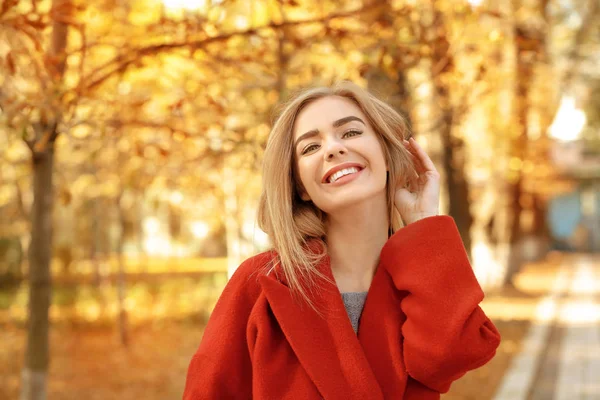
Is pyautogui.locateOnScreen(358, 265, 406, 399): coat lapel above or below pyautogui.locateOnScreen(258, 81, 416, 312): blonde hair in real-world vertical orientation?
below

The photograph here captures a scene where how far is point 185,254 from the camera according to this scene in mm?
34469

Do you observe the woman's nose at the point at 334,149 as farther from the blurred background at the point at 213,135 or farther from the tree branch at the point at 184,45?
the tree branch at the point at 184,45

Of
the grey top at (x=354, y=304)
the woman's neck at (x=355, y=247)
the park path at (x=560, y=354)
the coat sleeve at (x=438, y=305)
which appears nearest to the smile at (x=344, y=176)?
the woman's neck at (x=355, y=247)

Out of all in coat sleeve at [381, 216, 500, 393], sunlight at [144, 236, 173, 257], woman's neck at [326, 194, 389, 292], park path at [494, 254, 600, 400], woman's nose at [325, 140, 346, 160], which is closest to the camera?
coat sleeve at [381, 216, 500, 393]

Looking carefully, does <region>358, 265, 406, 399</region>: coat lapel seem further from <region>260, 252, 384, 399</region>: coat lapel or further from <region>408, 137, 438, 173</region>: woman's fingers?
<region>408, 137, 438, 173</region>: woman's fingers

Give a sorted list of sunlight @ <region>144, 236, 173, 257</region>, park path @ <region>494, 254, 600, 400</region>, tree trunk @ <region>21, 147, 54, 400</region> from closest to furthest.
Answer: tree trunk @ <region>21, 147, 54, 400</region>, park path @ <region>494, 254, 600, 400</region>, sunlight @ <region>144, 236, 173, 257</region>

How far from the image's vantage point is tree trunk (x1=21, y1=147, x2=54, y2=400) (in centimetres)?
428

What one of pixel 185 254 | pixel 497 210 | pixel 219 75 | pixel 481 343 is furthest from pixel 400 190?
pixel 185 254

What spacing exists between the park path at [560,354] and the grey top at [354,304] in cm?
522

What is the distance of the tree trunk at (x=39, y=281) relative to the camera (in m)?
4.28

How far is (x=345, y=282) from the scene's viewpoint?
234 cm

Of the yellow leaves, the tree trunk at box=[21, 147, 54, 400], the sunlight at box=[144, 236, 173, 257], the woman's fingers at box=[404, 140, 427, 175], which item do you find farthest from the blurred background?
the sunlight at box=[144, 236, 173, 257]

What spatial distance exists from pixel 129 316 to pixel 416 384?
37.9 ft

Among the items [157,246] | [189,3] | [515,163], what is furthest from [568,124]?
[157,246]
